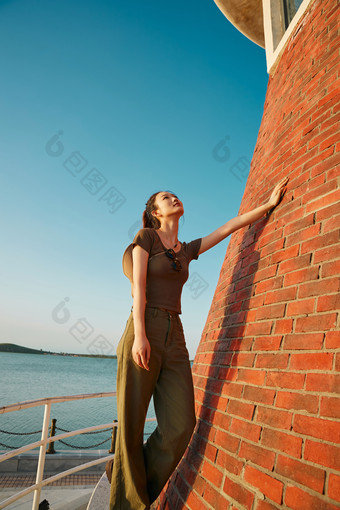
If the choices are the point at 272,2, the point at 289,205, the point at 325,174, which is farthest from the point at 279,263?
the point at 272,2

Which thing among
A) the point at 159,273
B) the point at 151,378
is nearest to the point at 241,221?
the point at 159,273

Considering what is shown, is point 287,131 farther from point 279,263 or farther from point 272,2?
point 272,2

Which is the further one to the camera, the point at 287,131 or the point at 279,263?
the point at 287,131

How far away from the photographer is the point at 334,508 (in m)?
1.00

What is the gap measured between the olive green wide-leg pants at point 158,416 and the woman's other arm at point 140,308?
6 cm

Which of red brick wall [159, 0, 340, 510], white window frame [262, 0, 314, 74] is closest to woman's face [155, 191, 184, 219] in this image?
red brick wall [159, 0, 340, 510]

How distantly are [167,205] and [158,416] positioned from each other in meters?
1.42

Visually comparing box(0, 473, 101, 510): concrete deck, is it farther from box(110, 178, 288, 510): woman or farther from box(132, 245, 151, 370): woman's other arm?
box(132, 245, 151, 370): woman's other arm

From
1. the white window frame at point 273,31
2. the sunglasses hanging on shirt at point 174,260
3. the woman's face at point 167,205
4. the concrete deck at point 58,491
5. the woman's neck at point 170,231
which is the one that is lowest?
the concrete deck at point 58,491

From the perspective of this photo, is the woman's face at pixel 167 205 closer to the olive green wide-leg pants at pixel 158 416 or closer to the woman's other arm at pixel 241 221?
the woman's other arm at pixel 241 221

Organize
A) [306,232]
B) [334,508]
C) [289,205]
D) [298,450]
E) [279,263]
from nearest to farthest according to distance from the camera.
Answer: [334,508]
[298,450]
[306,232]
[279,263]
[289,205]

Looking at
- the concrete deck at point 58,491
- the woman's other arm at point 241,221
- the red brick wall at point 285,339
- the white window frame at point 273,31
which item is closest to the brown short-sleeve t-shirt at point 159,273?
the woman's other arm at point 241,221

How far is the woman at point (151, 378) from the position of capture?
72.5 inches

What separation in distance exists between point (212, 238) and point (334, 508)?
1.65 m
